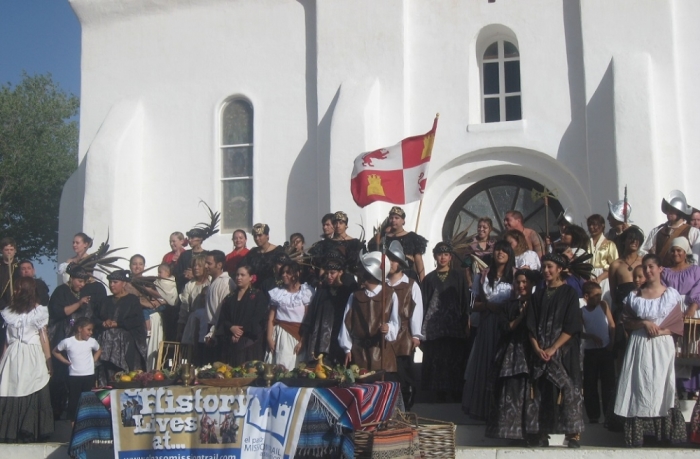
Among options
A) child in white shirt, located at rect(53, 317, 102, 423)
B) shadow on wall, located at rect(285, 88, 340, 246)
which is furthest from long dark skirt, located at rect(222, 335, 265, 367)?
shadow on wall, located at rect(285, 88, 340, 246)

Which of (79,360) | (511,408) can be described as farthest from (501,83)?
(79,360)

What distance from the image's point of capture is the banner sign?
8.94 metres

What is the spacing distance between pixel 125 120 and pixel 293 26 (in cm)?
298

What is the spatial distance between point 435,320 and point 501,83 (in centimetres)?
528

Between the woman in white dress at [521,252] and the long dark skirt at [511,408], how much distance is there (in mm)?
1450

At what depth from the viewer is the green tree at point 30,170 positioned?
28.8 metres

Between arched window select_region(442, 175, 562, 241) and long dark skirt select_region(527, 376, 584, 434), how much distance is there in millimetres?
5438

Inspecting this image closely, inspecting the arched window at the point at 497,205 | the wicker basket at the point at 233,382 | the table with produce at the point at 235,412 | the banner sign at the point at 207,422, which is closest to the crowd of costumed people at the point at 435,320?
the table with produce at the point at 235,412

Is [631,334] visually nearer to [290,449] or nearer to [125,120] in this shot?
[290,449]

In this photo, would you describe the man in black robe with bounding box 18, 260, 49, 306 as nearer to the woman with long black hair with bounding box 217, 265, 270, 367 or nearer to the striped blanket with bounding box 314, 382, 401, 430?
the woman with long black hair with bounding box 217, 265, 270, 367

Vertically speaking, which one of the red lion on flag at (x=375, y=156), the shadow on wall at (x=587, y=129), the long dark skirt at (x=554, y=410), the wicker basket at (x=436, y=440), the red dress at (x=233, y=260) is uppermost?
the shadow on wall at (x=587, y=129)

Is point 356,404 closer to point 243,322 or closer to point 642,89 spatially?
point 243,322

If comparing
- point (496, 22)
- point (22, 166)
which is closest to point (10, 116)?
point (22, 166)

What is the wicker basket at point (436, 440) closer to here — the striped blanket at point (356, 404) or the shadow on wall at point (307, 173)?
the striped blanket at point (356, 404)
